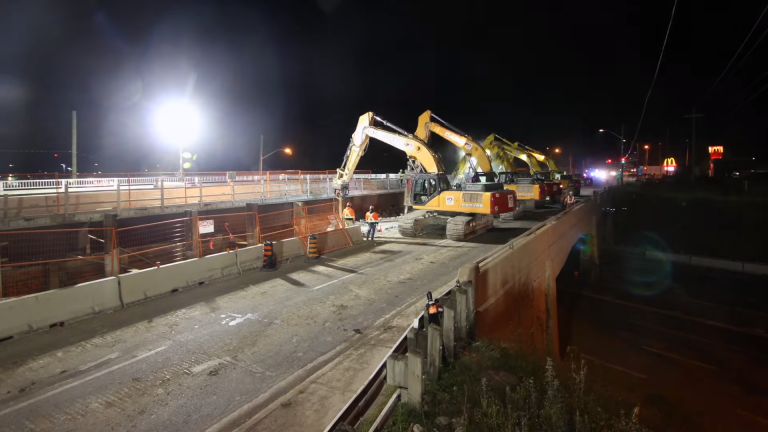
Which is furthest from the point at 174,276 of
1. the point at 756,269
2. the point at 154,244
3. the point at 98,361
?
the point at 756,269

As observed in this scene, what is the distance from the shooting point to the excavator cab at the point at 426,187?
17.4 meters

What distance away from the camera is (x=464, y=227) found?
1655cm

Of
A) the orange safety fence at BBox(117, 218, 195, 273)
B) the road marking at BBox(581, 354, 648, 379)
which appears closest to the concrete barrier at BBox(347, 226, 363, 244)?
the orange safety fence at BBox(117, 218, 195, 273)

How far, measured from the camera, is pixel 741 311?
1716 cm

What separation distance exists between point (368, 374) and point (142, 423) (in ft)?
9.73

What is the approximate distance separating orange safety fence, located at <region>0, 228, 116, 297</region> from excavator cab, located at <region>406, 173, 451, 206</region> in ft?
36.3

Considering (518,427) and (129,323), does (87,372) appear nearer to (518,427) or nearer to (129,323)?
(129,323)

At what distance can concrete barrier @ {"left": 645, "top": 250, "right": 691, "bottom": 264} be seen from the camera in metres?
23.6

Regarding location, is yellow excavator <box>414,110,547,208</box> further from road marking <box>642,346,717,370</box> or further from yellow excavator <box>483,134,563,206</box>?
road marking <box>642,346,717,370</box>

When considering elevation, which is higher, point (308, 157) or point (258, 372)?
point (308, 157)

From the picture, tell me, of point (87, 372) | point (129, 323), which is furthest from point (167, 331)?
point (87, 372)

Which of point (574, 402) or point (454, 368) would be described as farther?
point (454, 368)

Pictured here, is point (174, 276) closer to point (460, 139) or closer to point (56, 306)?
point (56, 306)

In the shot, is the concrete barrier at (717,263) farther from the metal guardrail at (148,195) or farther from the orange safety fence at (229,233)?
the orange safety fence at (229,233)
